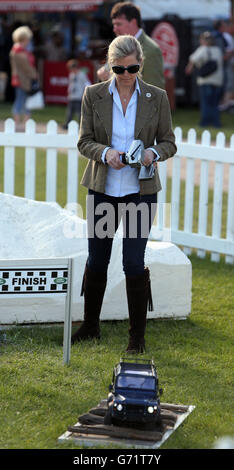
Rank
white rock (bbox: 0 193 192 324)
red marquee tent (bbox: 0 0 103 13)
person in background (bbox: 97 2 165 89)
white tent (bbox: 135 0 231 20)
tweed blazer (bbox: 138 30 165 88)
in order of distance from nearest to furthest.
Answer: white rock (bbox: 0 193 192 324)
person in background (bbox: 97 2 165 89)
tweed blazer (bbox: 138 30 165 88)
white tent (bbox: 135 0 231 20)
red marquee tent (bbox: 0 0 103 13)

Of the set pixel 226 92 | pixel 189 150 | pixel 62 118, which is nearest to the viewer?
pixel 189 150

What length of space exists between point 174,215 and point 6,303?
2804mm

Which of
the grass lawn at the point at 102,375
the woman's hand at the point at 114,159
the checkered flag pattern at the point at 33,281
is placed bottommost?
the grass lawn at the point at 102,375

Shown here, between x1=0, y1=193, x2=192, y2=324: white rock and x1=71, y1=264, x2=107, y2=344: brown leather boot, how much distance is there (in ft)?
1.07

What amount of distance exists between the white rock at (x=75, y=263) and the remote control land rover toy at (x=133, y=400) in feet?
5.42

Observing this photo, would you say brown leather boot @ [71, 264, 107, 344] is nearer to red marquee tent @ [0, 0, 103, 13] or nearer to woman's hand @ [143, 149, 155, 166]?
woman's hand @ [143, 149, 155, 166]

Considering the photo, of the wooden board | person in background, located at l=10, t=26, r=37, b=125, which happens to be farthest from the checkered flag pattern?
person in background, located at l=10, t=26, r=37, b=125

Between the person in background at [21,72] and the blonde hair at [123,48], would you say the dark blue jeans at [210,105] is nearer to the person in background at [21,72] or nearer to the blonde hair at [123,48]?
the person in background at [21,72]

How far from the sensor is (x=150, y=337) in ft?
17.9

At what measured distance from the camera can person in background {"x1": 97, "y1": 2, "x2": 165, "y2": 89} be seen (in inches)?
252

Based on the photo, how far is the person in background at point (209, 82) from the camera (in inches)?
656

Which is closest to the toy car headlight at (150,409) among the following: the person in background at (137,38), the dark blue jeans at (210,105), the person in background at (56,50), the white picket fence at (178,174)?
the person in background at (137,38)

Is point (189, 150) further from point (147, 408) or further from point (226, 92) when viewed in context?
point (226, 92)

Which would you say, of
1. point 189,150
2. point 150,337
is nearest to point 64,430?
point 150,337
